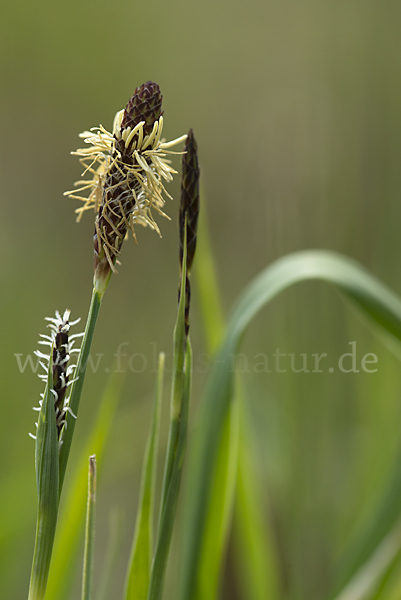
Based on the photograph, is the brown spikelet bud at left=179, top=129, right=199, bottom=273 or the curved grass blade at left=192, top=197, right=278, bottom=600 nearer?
the brown spikelet bud at left=179, top=129, right=199, bottom=273

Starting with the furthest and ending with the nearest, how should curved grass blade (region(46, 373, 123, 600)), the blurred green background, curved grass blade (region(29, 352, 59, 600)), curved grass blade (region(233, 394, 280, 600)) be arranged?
the blurred green background, curved grass blade (region(233, 394, 280, 600)), curved grass blade (region(46, 373, 123, 600)), curved grass blade (region(29, 352, 59, 600))

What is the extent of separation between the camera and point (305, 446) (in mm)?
982

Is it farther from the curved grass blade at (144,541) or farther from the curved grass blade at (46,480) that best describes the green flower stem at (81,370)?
the curved grass blade at (144,541)

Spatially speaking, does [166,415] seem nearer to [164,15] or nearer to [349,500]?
[349,500]

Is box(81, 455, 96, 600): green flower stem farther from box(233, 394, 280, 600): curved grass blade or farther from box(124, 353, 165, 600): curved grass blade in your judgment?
box(233, 394, 280, 600): curved grass blade

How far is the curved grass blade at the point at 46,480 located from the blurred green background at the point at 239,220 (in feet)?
1.30

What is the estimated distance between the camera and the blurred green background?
938mm

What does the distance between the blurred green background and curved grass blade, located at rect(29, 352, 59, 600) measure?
0.40 metres

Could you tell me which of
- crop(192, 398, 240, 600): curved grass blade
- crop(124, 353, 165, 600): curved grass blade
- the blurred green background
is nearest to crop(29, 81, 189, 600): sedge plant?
crop(124, 353, 165, 600): curved grass blade

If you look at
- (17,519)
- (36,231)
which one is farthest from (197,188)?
(36,231)

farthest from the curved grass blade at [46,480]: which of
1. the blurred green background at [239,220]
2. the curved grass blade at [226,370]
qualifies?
the blurred green background at [239,220]

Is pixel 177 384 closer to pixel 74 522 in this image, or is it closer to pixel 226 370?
pixel 226 370

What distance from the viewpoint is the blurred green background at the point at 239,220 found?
36.9 inches

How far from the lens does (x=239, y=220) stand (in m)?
1.75
